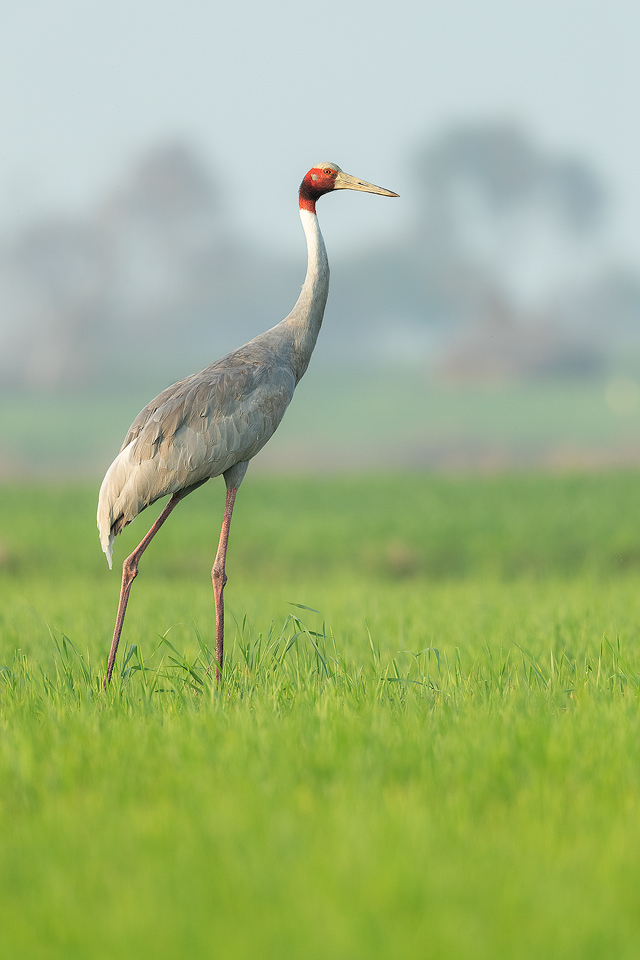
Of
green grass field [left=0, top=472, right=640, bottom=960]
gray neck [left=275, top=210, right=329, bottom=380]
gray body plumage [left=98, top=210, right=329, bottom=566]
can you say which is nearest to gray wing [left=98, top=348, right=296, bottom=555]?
gray body plumage [left=98, top=210, right=329, bottom=566]

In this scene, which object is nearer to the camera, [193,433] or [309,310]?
[193,433]

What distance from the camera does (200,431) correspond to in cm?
616

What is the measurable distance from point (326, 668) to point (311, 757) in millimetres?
1908

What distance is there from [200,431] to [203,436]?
4 centimetres

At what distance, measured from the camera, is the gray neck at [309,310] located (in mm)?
6641

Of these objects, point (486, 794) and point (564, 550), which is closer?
point (486, 794)

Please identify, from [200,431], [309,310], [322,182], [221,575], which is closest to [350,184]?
[322,182]

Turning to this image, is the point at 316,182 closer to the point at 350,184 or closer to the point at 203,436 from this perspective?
the point at 350,184

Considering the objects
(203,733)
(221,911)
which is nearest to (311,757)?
(203,733)

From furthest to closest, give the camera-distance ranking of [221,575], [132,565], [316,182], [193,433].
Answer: [316,182] < [221,575] < [132,565] < [193,433]

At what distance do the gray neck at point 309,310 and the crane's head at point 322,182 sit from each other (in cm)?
34

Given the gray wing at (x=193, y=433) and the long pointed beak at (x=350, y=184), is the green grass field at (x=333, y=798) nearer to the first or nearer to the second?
the gray wing at (x=193, y=433)

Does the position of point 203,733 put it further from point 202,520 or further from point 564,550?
point 202,520

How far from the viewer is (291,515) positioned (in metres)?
19.1
